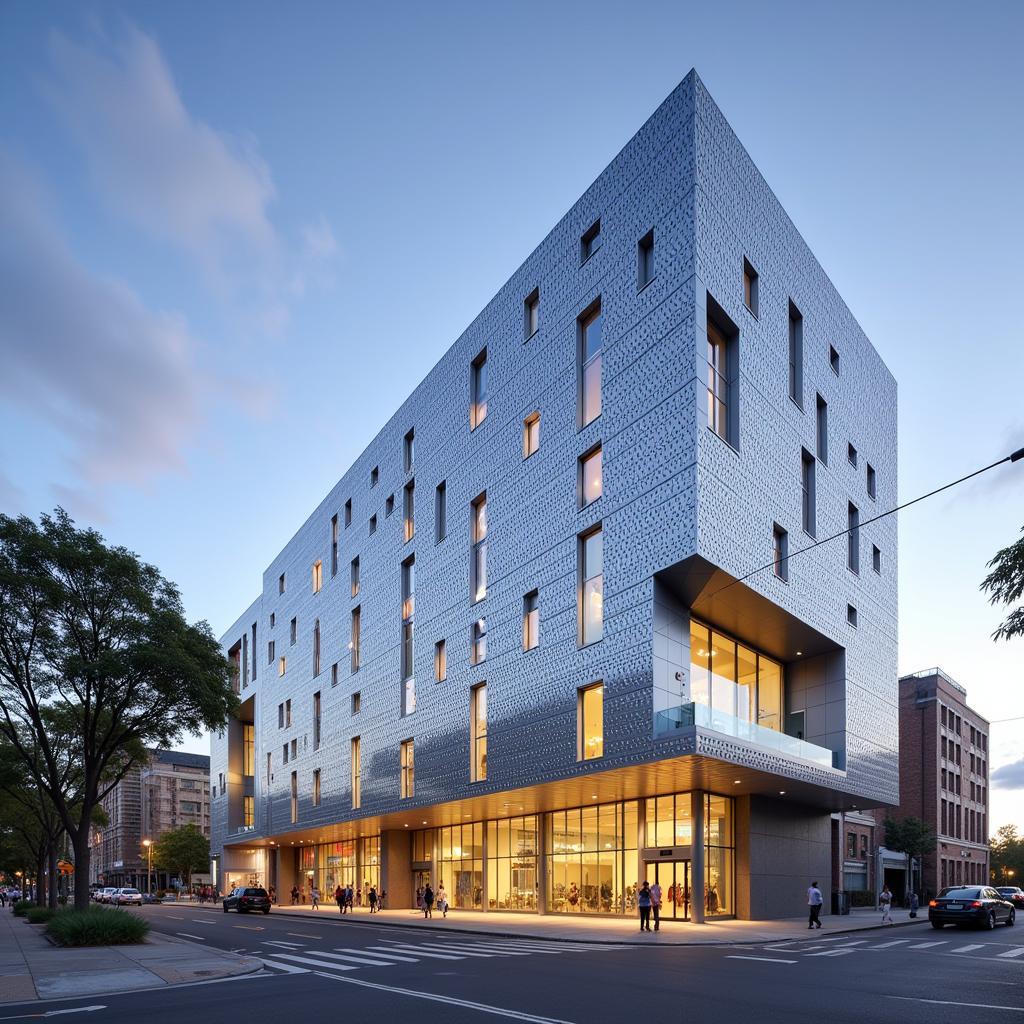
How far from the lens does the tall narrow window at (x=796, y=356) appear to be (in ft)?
128

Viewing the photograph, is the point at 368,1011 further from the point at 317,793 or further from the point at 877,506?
the point at 317,793

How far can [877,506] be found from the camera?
46781 mm

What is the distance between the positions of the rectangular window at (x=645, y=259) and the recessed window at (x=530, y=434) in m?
7.83

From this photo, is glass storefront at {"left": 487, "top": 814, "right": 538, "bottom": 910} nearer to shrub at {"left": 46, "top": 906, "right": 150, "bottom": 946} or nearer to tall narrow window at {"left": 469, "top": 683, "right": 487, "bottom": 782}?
tall narrow window at {"left": 469, "top": 683, "right": 487, "bottom": 782}

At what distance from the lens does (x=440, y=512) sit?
48.8 meters

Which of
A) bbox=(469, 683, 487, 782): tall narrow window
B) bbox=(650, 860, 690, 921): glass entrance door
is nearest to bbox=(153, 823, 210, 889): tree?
bbox=(469, 683, 487, 782): tall narrow window

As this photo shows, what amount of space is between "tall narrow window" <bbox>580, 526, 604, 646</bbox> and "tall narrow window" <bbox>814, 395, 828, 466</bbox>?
12384 millimetres

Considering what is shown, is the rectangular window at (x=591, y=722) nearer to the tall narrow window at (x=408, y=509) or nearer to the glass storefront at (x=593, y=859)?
the glass storefront at (x=593, y=859)

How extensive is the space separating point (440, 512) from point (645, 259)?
19.2 metres

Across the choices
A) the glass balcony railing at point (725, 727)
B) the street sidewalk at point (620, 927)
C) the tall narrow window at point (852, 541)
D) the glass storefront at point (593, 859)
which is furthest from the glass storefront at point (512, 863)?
the tall narrow window at point (852, 541)

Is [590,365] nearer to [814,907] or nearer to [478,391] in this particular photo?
[478,391]

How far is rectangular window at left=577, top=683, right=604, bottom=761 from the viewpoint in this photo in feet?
110

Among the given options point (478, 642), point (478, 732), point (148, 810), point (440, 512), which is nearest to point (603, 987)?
point (478, 732)

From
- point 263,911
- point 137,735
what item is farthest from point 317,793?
point 137,735
